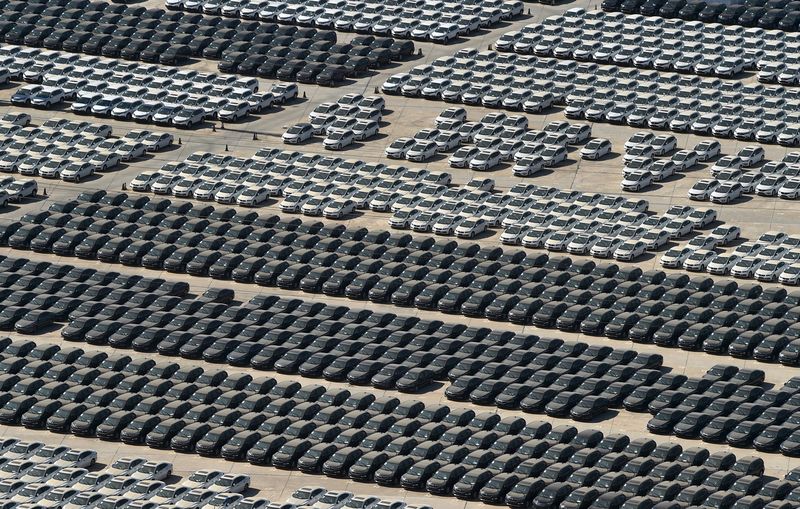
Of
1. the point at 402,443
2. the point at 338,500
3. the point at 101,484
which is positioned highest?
the point at 338,500

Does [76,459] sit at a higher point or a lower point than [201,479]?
lower

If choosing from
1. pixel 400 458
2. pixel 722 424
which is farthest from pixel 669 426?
pixel 400 458

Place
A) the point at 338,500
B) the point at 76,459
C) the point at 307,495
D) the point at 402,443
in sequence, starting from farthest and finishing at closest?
the point at 76,459 → the point at 402,443 → the point at 307,495 → the point at 338,500

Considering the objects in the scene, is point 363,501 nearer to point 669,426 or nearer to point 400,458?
point 400,458

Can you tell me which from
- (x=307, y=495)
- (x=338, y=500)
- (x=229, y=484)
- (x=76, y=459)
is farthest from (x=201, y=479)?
(x=76, y=459)

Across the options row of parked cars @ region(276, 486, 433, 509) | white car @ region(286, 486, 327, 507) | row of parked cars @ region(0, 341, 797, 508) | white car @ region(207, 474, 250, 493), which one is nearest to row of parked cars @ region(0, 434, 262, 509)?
white car @ region(207, 474, 250, 493)

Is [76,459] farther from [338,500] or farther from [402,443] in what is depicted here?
[402,443]

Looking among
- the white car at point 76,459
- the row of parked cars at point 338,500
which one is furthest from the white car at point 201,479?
the white car at point 76,459
